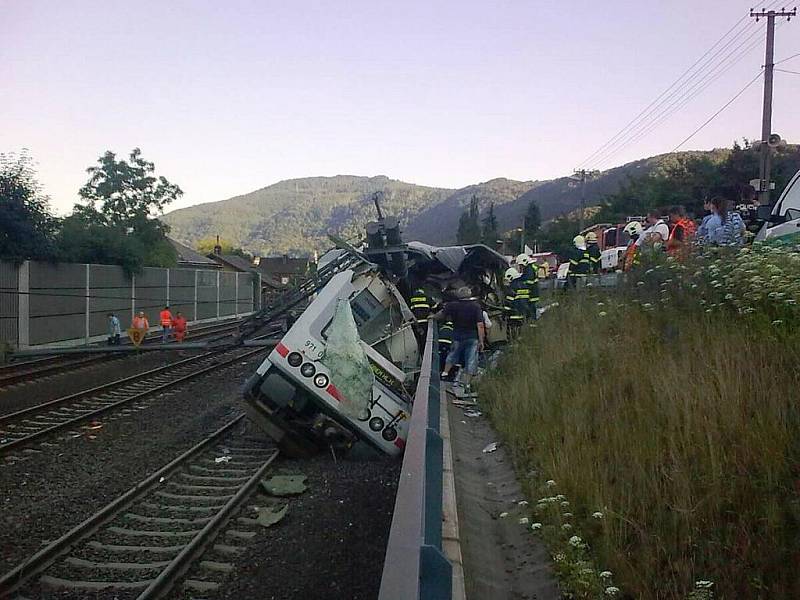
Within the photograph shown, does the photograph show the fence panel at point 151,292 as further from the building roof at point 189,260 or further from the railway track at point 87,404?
the building roof at point 189,260

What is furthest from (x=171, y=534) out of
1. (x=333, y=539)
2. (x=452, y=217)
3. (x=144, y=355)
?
(x=452, y=217)

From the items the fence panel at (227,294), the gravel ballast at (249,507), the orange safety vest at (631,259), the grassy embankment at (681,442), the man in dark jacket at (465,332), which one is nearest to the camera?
the grassy embankment at (681,442)

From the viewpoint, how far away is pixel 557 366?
25.7 ft

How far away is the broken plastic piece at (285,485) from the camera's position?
7.93m

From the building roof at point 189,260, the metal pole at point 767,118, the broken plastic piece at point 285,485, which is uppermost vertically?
the metal pole at point 767,118

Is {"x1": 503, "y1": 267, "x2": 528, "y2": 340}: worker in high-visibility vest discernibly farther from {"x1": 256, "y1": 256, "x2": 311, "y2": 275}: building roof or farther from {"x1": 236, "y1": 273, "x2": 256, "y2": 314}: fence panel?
{"x1": 256, "y1": 256, "x2": 311, "y2": 275}: building roof

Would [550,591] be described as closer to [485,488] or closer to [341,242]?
[485,488]

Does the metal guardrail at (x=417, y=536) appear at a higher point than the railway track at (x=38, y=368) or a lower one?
higher

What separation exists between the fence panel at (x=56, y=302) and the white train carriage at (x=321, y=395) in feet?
64.2

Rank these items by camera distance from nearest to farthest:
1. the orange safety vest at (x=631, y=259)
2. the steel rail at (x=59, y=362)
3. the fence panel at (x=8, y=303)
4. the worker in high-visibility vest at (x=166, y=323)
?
the orange safety vest at (x=631, y=259) → the steel rail at (x=59, y=362) → the fence panel at (x=8, y=303) → the worker in high-visibility vest at (x=166, y=323)

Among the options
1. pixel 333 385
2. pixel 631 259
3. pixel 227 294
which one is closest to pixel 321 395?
pixel 333 385

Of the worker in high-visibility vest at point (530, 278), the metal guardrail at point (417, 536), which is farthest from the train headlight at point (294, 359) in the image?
the worker in high-visibility vest at point (530, 278)

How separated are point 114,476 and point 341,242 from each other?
4816 millimetres

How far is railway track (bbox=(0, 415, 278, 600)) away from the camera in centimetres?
545
